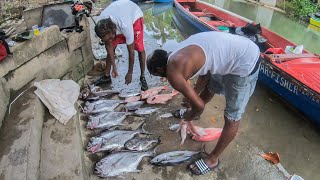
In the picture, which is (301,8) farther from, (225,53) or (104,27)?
(225,53)

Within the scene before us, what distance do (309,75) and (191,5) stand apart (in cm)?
806

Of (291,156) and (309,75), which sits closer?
(291,156)

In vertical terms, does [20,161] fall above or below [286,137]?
above

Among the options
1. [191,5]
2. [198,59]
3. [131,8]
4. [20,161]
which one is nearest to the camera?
[198,59]

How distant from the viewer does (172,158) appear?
3.77 m

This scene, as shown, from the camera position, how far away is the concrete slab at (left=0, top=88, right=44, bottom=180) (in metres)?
2.81

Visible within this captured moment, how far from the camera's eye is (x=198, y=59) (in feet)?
8.88

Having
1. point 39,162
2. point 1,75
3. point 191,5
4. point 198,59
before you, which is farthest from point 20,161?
point 191,5

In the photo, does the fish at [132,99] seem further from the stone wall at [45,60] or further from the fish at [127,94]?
the stone wall at [45,60]

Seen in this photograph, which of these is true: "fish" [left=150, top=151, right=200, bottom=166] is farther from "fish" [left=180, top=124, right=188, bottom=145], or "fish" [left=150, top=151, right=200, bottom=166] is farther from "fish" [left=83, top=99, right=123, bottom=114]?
"fish" [left=83, top=99, right=123, bottom=114]

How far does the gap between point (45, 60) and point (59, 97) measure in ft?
3.50

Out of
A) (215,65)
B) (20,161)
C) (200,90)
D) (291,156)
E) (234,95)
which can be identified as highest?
(215,65)

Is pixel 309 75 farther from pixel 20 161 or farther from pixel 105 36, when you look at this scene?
pixel 20 161

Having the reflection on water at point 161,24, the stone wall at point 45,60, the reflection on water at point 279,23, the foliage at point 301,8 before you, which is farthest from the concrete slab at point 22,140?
the foliage at point 301,8
